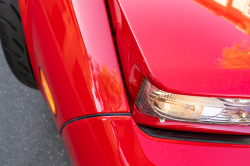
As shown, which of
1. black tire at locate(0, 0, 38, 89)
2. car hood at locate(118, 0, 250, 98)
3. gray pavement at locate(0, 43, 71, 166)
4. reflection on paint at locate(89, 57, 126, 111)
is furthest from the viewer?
gray pavement at locate(0, 43, 71, 166)

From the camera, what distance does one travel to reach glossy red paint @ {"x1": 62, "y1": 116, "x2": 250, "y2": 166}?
69 cm

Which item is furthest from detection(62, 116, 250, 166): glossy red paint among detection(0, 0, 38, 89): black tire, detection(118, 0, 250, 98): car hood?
detection(0, 0, 38, 89): black tire

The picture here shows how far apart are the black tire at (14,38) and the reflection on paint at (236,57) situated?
1.17 meters

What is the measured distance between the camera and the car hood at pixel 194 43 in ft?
2.07

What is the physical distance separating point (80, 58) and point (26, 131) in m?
1.19

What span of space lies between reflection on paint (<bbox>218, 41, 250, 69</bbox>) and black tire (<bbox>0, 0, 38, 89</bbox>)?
1165 millimetres

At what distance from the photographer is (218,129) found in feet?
2.59

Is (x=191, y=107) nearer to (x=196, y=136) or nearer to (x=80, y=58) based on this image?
(x=196, y=136)

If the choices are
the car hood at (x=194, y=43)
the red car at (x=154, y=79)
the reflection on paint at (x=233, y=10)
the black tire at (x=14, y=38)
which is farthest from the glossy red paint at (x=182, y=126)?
the black tire at (x=14, y=38)

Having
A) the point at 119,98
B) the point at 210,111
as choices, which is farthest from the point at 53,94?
the point at 210,111

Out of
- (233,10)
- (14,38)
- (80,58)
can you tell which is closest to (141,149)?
(80,58)

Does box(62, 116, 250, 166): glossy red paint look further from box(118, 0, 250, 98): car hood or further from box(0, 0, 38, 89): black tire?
box(0, 0, 38, 89): black tire

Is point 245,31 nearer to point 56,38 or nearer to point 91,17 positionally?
point 91,17

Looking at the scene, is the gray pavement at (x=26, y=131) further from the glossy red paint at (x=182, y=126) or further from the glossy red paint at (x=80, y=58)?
the glossy red paint at (x=182, y=126)
